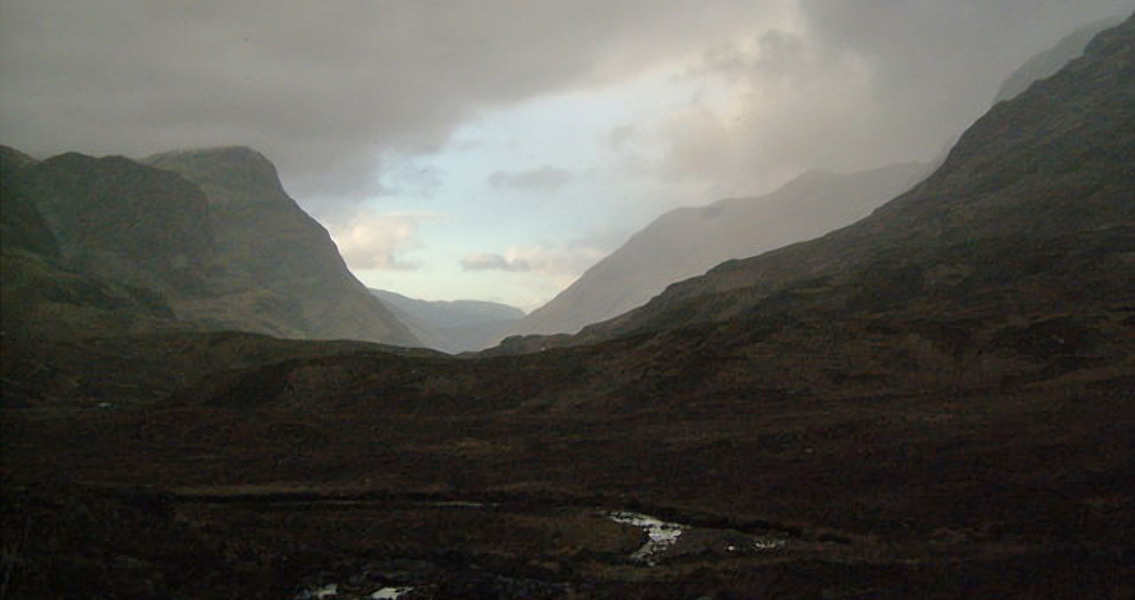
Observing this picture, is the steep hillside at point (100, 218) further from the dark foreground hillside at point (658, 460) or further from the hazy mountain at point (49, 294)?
the dark foreground hillside at point (658, 460)

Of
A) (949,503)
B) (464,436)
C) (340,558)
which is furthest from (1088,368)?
(340,558)

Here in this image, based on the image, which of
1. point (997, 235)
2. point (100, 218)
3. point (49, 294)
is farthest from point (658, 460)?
point (100, 218)

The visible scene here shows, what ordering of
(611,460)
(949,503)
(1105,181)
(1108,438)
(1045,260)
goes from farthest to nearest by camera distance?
(1105,181)
(1045,260)
(611,460)
(1108,438)
(949,503)

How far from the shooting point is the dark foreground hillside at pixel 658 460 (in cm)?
1541

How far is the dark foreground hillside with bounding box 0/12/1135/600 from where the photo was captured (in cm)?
1541

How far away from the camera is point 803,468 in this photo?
24906 millimetres

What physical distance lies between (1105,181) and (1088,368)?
53744 mm

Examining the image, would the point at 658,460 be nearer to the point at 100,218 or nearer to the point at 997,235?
the point at 997,235

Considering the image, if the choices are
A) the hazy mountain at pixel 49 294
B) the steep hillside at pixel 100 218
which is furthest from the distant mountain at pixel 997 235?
the steep hillside at pixel 100 218

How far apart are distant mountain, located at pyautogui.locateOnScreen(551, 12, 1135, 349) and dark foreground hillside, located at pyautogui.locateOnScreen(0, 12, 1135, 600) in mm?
558

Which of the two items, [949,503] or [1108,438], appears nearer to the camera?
[949,503]

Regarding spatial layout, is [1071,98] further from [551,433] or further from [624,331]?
[551,433]

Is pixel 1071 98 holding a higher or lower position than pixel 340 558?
higher

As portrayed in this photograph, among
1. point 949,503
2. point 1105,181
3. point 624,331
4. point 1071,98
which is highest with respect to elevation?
point 1071,98
